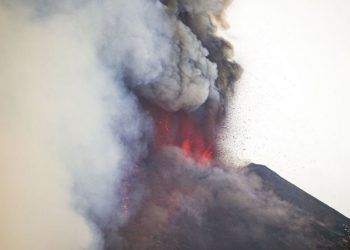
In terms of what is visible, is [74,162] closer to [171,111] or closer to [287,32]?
[171,111]

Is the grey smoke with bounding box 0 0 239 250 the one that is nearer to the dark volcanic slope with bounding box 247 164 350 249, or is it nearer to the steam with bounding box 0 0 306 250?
the steam with bounding box 0 0 306 250

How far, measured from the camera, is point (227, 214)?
266 inches

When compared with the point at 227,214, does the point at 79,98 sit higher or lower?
lower

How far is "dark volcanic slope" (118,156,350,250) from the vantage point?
589cm

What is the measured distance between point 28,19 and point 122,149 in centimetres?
222

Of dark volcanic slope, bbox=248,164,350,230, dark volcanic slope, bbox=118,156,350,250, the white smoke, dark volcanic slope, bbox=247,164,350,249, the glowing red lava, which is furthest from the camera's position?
the glowing red lava

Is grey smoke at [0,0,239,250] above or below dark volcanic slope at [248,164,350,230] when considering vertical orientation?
below

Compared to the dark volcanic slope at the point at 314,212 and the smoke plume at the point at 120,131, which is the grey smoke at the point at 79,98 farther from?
the dark volcanic slope at the point at 314,212

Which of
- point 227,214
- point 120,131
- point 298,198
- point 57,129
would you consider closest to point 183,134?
point 227,214

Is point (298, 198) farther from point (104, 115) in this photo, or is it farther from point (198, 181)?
point (104, 115)

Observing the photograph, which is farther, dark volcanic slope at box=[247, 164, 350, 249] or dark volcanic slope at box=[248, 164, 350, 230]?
dark volcanic slope at box=[248, 164, 350, 230]

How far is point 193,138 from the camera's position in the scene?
8.13 m

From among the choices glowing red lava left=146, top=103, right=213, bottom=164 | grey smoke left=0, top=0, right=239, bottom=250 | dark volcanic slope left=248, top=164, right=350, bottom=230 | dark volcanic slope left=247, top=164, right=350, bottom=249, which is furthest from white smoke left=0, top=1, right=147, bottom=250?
dark volcanic slope left=247, top=164, right=350, bottom=249

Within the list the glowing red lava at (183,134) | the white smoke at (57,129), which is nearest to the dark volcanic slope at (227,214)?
the glowing red lava at (183,134)
